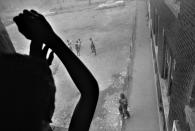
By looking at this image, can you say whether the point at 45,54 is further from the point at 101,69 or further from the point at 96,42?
the point at 96,42

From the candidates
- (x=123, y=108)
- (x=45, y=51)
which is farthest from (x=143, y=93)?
(x=45, y=51)

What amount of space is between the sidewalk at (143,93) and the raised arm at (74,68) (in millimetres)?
8027

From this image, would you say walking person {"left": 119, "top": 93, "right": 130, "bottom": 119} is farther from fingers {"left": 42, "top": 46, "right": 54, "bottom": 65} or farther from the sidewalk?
fingers {"left": 42, "top": 46, "right": 54, "bottom": 65}

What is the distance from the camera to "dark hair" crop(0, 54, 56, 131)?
0.61 m

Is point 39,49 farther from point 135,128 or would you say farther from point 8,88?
point 135,128

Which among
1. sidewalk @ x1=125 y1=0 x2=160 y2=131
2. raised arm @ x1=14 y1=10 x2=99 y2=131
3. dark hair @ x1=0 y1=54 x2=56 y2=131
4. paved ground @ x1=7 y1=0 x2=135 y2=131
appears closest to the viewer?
dark hair @ x1=0 y1=54 x2=56 y2=131

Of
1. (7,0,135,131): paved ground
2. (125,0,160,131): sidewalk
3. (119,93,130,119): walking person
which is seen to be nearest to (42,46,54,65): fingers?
(7,0,135,131): paved ground

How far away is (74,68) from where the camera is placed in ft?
2.53

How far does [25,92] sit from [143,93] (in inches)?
394

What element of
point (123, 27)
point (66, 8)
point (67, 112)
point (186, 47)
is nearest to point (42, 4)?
point (66, 8)

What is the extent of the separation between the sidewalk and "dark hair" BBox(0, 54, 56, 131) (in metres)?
8.14

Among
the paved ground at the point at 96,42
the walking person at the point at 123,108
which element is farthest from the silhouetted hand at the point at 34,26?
the walking person at the point at 123,108

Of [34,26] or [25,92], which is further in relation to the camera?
[34,26]

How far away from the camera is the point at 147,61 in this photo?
1330 cm
